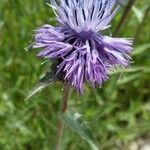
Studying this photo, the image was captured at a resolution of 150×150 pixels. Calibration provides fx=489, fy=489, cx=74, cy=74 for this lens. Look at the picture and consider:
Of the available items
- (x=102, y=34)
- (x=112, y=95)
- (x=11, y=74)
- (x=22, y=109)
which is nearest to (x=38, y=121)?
(x=22, y=109)

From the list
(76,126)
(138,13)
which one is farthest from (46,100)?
(138,13)

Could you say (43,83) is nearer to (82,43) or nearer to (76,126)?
(82,43)

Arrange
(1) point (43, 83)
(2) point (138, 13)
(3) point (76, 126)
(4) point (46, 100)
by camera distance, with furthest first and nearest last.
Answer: (2) point (138, 13) → (4) point (46, 100) → (3) point (76, 126) → (1) point (43, 83)

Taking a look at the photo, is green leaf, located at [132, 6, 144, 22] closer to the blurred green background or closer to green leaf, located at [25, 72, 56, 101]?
the blurred green background

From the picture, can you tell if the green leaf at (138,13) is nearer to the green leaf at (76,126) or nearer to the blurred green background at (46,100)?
the blurred green background at (46,100)

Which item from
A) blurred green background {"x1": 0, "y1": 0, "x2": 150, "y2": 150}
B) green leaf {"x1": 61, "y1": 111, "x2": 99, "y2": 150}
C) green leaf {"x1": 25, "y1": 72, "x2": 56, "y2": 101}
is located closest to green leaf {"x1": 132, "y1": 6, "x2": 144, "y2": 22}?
blurred green background {"x1": 0, "y1": 0, "x2": 150, "y2": 150}

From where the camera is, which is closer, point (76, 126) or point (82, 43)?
point (82, 43)

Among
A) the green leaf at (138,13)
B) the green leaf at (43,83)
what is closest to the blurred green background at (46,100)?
the green leaf at (138,13)
